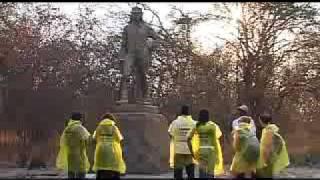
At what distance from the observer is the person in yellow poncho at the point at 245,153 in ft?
41.3

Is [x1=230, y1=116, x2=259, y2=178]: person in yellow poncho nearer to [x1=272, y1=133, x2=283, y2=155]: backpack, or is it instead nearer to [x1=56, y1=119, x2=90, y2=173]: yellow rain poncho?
[x1=272, y1=133, x2=283, y2=155]: backpack

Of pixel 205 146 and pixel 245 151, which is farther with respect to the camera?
pixel 205 146

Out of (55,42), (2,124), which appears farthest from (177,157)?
(55,42)

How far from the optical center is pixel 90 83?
130ft

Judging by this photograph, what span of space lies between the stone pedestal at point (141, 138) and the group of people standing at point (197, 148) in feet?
8.74

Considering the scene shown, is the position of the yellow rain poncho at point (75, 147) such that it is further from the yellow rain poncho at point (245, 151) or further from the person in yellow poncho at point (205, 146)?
the yellow rain poncho at point (245, 151)

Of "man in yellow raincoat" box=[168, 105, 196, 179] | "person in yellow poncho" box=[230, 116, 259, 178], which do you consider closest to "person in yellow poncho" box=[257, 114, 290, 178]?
"person in yellow poncho" box=[230, 116, 259, 178]

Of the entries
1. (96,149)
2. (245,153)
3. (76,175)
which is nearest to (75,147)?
(76,175)

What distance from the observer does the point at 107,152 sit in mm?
13203

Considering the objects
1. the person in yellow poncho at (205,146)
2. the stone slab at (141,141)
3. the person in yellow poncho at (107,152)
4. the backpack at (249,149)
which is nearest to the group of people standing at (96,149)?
the person in yellow poncho at (107,152)

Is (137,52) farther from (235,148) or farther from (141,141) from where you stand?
(235,148)

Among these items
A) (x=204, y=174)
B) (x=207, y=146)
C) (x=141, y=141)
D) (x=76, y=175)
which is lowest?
(x=76, y=175)

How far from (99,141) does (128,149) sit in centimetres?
510

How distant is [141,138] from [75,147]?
13.8 ft
